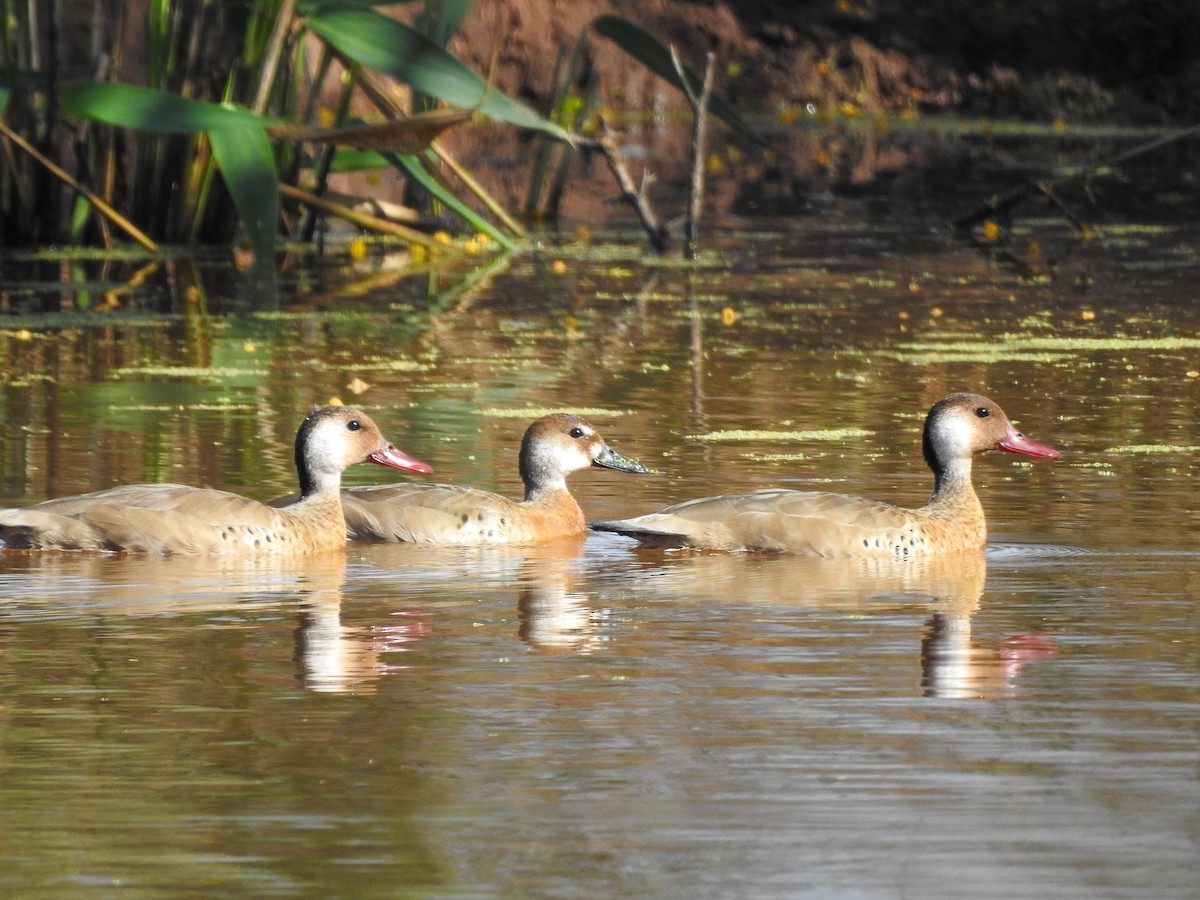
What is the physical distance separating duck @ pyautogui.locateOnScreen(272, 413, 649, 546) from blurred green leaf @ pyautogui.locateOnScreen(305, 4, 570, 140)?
4.72 metres

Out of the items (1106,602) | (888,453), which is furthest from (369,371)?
(1106,602)

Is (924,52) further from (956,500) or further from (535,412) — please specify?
(956,500)

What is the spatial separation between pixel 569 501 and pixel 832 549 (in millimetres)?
1044

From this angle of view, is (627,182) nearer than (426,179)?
No

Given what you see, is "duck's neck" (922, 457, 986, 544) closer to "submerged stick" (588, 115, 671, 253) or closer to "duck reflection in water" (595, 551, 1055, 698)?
"duck reflection in water" (595, 551, 1055, 698)

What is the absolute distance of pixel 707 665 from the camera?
600 centimetres

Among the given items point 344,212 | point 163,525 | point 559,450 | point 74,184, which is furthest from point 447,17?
point 163,525

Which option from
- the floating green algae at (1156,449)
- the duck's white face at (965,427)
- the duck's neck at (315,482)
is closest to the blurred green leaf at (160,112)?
the duck's neck at (315,482)

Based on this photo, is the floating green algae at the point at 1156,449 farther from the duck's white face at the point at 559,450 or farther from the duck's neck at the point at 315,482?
the duck's neck at the point at 315,482

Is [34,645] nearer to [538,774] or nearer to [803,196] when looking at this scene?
[538,774]

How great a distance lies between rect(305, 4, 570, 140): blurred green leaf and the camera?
43.0 ft

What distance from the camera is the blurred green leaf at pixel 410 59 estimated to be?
13117 millimetres

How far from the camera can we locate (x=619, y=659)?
20.0ft

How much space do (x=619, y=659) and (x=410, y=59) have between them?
24.8 feet
